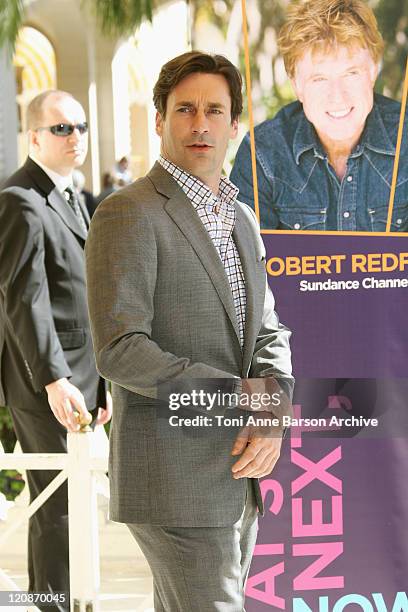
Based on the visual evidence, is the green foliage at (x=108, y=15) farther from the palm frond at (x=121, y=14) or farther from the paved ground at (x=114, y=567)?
the paved ground at (x=114, y=567)

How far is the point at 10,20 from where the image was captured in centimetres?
312

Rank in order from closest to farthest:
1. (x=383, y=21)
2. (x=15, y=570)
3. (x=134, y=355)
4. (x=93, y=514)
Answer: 1. (x=134, y=355)
2. (x=383, y=21)
3. (x=93, y=514)
4. (x=15, y=570)

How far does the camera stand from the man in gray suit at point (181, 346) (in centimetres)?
220

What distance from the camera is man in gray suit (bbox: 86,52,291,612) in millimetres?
2201

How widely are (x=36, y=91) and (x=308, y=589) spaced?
195cm

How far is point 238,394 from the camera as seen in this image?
225 centimetres

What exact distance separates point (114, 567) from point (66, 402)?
1.45 metres

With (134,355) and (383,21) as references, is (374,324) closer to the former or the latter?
(383,21)

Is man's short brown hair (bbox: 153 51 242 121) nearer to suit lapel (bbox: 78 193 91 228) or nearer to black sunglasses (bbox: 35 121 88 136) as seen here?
black sunglasses (bbox: 35 121 88 136)

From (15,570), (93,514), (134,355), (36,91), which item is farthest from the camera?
(15,570)

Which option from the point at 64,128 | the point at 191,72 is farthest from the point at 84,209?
the point at 191,72

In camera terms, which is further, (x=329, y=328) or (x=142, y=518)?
(x=329, y=328)

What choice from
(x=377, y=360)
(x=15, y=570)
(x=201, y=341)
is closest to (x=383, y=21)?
(x=377, y=360)

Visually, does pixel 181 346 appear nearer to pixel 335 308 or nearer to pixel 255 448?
pixel 255 448
